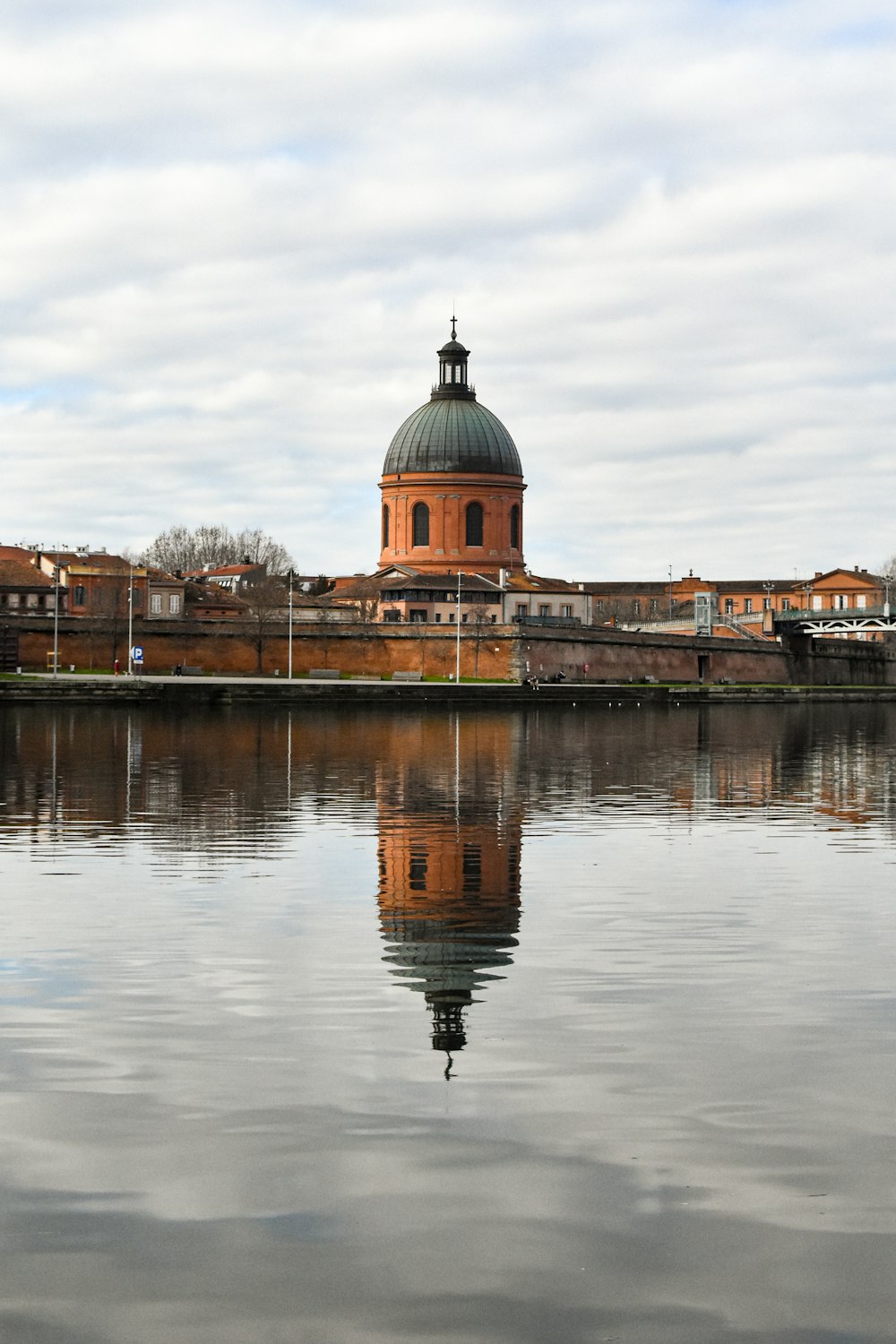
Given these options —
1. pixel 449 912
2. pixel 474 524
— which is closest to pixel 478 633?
pixel 474 524

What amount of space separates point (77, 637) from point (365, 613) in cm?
2249

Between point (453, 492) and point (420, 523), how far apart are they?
308 cm

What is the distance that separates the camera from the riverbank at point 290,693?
6303 centimetres

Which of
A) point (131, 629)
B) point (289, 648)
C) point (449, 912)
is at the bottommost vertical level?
point (449, 912)

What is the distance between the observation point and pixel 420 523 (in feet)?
356

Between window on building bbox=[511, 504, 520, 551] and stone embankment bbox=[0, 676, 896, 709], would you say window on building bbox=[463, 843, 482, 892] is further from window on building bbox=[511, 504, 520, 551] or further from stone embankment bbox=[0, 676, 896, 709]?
window on building bbox=[511, 504, 520, 551]

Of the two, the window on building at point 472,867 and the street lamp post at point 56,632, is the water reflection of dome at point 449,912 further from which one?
the street lamp post at point 56,632

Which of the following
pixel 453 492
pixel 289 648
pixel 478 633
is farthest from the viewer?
pixel 453 492

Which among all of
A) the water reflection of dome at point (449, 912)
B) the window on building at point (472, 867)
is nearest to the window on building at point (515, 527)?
the water reflection of dome at point (449, 912)

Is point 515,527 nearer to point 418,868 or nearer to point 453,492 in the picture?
point 453,492

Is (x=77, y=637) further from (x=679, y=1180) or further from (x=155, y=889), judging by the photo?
(x=679, y=1180)

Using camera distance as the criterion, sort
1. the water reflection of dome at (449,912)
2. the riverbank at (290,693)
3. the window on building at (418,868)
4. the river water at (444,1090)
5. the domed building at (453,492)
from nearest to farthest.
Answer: the river water at (444,1090)
the water reflection of dome at (449,912)
the window on building at (418,868)
the riverbank at (290,693)
the domed building at (453,492)

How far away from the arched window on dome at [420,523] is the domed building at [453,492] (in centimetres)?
6

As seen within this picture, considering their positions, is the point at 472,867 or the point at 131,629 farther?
the point at 131,629
